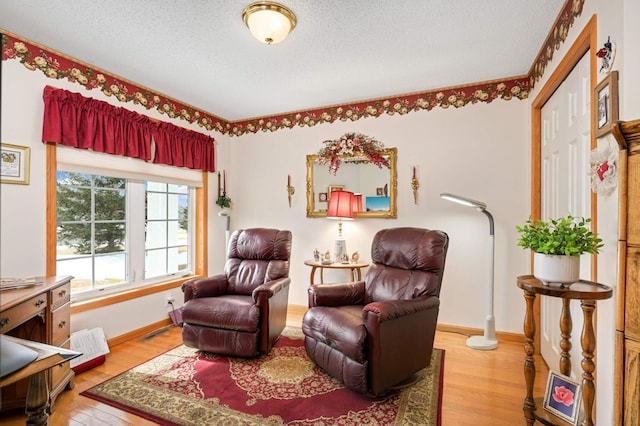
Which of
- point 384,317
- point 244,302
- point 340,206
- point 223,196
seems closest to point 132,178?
point 223,196

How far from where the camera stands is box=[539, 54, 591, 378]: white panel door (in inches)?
80.3

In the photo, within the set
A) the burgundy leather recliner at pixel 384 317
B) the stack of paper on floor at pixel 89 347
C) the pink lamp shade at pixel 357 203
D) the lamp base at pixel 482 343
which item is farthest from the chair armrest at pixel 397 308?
the stack of paper on floor at pixel 89 347

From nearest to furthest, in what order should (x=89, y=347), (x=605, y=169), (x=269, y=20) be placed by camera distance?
(x=605, y=169) < (x=269, y=20) < (x=89, y=347)

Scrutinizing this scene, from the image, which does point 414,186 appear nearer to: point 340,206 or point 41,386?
point 340,206

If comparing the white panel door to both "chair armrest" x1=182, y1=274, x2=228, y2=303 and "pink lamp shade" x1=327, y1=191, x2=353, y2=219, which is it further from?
"chair armrest" x1=182, y1=274, x2=228, y2=303

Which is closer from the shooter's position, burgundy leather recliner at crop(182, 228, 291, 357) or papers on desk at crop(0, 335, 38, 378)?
papers on desk at crop(0, 335, 38, 378)

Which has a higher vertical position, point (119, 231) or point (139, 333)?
point (119, 231)

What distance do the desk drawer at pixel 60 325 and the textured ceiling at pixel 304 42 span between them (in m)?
1.91

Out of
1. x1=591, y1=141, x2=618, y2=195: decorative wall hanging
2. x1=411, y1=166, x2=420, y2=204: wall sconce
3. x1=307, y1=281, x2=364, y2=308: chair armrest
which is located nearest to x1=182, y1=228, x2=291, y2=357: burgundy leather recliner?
x1=307, y1=281, x2=364, y2=308: chair armrest

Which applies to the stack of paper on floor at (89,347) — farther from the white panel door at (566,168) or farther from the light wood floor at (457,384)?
the white panel door at (566,168)

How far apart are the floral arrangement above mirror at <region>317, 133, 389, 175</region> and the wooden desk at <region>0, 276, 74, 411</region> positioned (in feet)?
8.46

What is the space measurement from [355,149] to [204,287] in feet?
6.60

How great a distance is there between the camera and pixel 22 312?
78.6 inches

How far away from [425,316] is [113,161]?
2.90 metres
